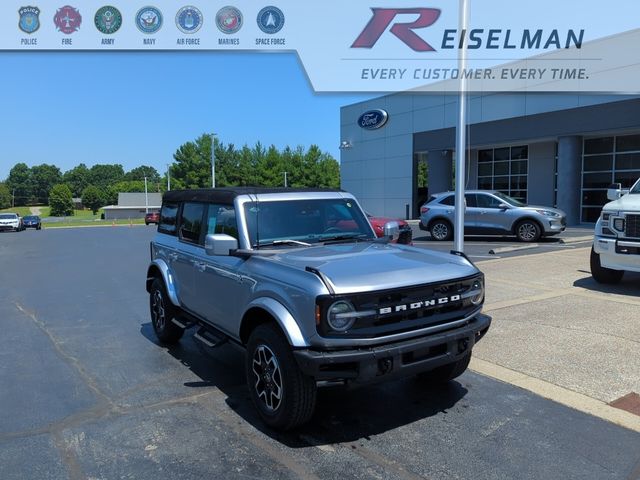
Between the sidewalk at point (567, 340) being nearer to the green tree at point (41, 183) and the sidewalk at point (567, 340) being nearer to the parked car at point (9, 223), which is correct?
the parked car at point (9, 223)

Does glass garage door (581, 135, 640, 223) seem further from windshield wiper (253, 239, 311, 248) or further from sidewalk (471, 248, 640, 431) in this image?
windshield wiper (253, 239, 311, 248)

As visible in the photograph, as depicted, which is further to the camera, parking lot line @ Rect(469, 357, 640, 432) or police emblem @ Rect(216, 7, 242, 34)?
police emblem @ Rect(216, 7, 242, 34)

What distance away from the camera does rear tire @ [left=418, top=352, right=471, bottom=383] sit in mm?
4477

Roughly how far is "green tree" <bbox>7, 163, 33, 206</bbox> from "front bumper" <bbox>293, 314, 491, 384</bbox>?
179 metres

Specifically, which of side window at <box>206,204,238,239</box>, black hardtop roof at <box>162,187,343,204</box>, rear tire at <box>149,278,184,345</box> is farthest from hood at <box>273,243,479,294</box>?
rear tire at <box>149,278,184,345</box>

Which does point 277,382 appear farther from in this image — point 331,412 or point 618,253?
point 618,253

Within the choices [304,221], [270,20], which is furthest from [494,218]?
[304,221]

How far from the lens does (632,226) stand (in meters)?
7.94

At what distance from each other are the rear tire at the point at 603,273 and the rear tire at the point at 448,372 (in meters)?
5.40

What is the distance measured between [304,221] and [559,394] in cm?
268

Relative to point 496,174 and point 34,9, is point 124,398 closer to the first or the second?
point 34,9

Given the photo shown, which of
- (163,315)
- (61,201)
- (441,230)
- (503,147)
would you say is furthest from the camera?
(61,201)

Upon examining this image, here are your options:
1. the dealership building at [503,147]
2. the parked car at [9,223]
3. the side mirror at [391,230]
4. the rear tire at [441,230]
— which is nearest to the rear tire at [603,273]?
the side mirror at [391,230]

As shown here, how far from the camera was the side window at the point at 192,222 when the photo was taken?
17.7 feet
